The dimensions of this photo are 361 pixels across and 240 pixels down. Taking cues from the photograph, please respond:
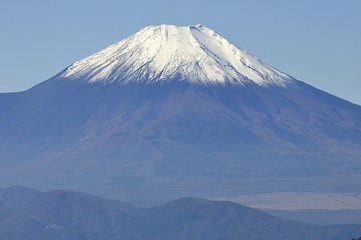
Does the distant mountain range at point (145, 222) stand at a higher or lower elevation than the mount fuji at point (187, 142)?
lower

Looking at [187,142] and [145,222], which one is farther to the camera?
[187,142]

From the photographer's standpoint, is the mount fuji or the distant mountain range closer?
the distant mountain range

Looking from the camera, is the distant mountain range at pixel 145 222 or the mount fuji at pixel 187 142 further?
the mount fuji at pixel 187 142

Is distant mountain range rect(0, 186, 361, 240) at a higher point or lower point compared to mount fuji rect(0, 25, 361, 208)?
lower

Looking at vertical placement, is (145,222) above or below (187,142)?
below
